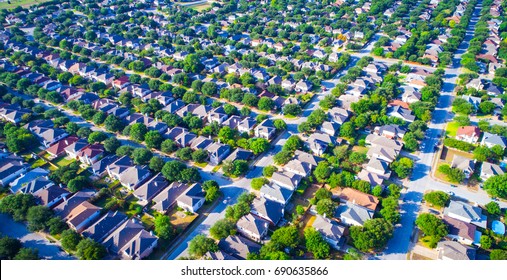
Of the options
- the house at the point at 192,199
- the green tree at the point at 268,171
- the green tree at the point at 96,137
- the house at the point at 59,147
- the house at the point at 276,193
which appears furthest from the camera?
the green tree at the point at 96,137

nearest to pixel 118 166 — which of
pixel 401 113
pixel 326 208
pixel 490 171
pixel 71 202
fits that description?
pixel 71 202

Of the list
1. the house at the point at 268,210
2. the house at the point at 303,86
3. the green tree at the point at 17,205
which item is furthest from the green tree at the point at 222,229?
the house at the point at 303,86

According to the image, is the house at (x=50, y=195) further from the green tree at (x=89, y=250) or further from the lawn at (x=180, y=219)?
the lawn at (x=180, y=219)

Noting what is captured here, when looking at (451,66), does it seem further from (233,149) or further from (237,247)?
(237,247)

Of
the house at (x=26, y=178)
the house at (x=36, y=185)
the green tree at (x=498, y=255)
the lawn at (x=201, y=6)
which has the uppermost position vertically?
the lawn at (x=201, y=6)

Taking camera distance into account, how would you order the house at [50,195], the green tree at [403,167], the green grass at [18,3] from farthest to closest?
the green grass at [18,3], the green tree at [403,167], the house at [50,195]
